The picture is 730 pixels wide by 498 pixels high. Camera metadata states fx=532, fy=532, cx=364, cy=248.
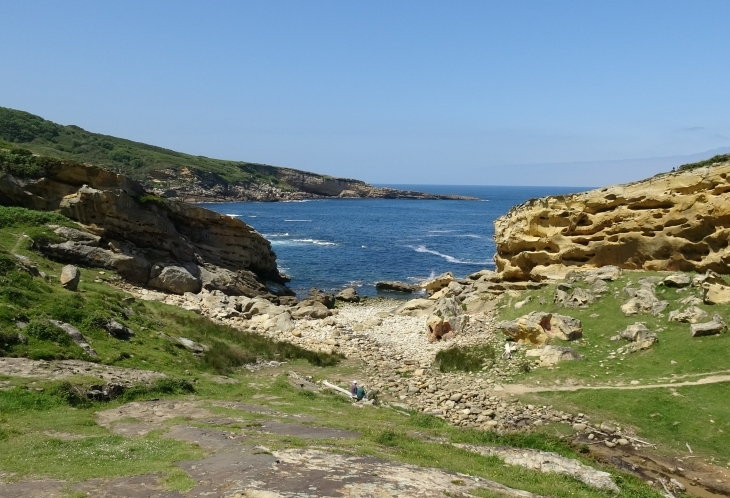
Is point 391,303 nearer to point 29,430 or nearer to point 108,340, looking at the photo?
point 108,340

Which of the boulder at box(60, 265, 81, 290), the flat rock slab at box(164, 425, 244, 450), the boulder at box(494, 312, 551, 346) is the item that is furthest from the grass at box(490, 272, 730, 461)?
the boulder at box(60, 265, 81, 290)

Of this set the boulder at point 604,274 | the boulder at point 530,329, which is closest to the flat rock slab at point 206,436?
the boulder at point 530,329

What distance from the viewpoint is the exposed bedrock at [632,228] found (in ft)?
114

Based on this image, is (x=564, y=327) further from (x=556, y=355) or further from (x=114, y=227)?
(x=114, y=227)

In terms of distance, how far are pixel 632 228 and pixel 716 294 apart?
31.7 feet

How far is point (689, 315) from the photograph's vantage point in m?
28.3

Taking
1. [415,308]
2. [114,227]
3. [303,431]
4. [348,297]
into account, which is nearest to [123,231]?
[114,227]

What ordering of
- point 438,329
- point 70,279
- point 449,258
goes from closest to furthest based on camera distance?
point 70,279
point 438,329
point 449,258

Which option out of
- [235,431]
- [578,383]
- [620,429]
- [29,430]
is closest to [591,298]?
[578,383]

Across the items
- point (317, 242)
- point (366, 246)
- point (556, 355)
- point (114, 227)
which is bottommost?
point (366, 246)

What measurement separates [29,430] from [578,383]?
22.5m

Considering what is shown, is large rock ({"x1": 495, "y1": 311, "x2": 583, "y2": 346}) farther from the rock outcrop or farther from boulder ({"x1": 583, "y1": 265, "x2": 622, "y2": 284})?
the rock outcrop

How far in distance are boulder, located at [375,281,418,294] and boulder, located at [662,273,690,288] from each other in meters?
36.6

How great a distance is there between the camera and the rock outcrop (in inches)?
1762
